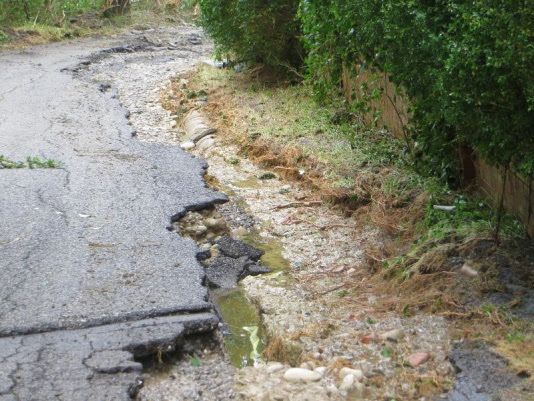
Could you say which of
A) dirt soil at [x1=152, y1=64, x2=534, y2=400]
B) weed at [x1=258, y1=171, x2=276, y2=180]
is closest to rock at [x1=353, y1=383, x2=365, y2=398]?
dirt soil at [x1=152, y1=64, x2=534, y2=400]

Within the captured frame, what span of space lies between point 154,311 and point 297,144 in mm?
4471

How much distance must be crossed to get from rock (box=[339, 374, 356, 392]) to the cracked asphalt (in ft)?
3.02

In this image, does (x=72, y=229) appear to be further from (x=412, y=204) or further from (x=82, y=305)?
(x=412, y=204)

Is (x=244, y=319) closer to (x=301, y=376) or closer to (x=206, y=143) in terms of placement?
(x=301, y=376)

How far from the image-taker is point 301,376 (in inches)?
149

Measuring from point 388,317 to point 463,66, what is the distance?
155 cm

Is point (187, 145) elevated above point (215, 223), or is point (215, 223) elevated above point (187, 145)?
point (215, 223)

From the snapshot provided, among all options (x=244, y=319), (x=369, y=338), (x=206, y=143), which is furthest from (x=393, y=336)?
(x=206, y=143)

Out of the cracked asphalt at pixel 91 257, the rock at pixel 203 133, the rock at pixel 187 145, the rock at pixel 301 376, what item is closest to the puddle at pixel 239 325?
the cracked asphalt at pixel 91 257

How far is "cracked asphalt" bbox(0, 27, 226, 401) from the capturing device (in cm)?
379

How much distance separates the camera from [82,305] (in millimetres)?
4406

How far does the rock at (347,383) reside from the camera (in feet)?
12.1

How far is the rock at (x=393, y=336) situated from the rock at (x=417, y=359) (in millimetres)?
224

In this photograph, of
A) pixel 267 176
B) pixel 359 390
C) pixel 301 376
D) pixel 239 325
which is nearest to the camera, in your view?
pixel 359 390
